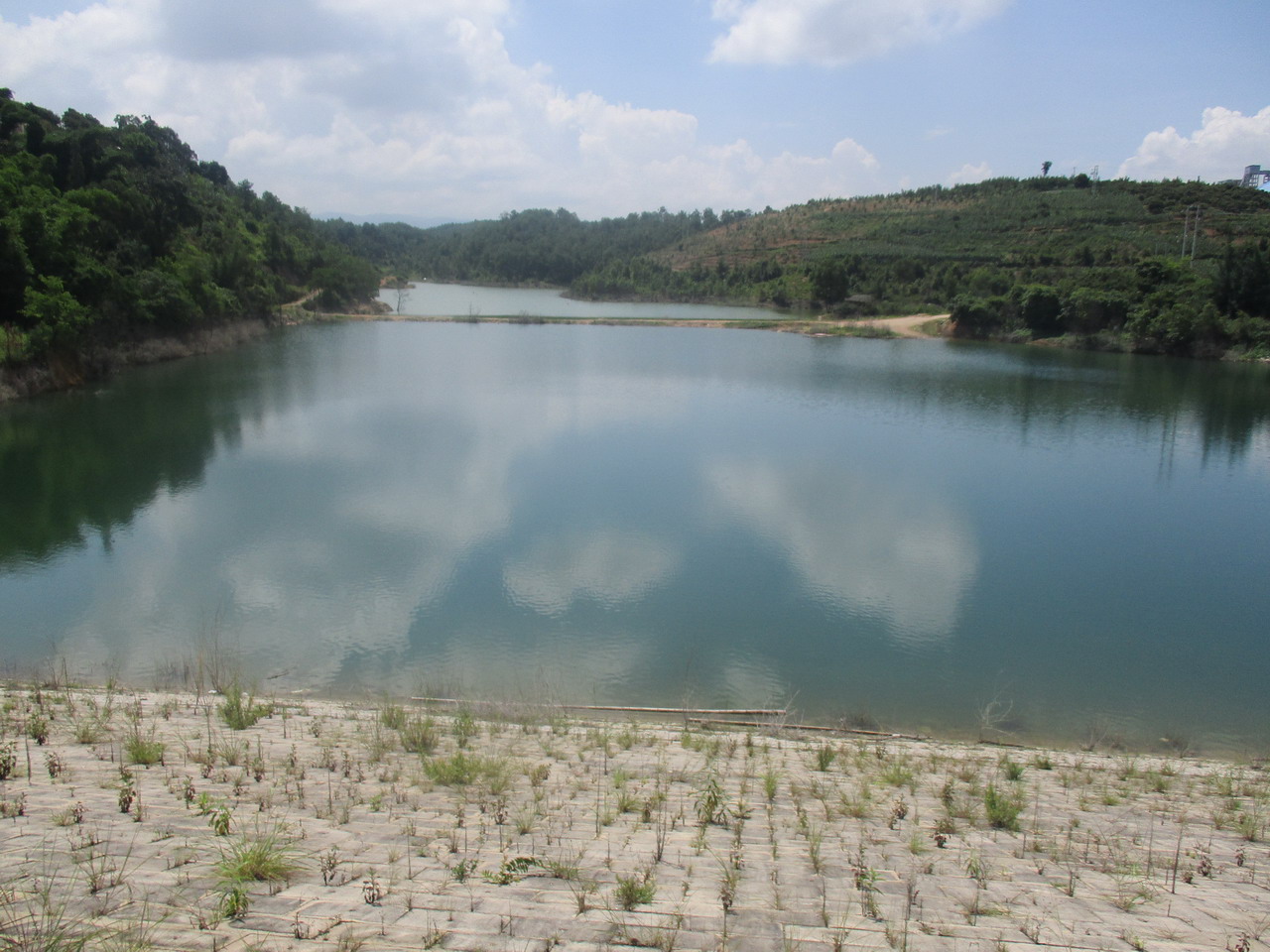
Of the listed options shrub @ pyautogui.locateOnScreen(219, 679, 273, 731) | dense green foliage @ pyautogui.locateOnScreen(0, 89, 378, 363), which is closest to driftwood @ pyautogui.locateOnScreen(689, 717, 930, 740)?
shrub @ pyautogui.locateOnScreen(219, 679, 273, 731)

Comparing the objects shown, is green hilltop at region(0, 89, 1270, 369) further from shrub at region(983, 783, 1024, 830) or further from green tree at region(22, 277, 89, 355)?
shrub at region(983, 783, 1024, 830)

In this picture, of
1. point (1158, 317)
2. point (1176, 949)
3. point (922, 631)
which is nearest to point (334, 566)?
point (922, 631)

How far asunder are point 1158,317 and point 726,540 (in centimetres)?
3102

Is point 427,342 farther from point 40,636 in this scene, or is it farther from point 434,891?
point 434,891

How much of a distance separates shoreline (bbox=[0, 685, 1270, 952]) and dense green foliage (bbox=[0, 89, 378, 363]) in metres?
19.1

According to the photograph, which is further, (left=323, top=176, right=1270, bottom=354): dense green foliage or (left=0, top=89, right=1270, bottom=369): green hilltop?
(left=323, top=176, right=1270, bottom=354): dense green foliage

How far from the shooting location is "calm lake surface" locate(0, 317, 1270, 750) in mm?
7582

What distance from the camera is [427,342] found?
3706cm

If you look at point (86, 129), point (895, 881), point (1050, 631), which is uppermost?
point (86, 129)

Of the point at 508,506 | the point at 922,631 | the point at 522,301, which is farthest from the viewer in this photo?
the point at 522,301

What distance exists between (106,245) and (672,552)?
79.0 ft

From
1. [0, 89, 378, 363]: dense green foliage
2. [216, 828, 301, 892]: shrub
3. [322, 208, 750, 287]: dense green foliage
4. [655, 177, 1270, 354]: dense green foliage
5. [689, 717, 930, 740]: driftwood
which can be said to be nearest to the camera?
[216, 828, 301, 892]: shrub

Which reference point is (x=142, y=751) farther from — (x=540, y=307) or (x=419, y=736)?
(x=540, y=307)

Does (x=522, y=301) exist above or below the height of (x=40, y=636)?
above
